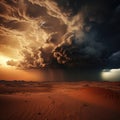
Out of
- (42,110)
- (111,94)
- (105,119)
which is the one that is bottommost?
(105,119)

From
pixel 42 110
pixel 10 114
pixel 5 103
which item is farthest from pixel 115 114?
pixel 5 103

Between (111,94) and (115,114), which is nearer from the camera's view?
(115,114)

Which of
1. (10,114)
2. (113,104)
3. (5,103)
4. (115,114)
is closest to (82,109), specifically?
(115,114)

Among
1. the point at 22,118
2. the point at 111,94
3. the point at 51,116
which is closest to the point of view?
the point at 22,118

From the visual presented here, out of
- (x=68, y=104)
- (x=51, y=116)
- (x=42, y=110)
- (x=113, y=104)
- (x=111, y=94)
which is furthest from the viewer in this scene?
(x=111, y=94)

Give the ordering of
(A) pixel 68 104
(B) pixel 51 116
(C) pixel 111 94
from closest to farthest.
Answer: (B) pixel 51 116 → (A) pixel 68 104 → (C) pixel 111 94

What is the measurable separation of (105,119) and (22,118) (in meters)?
5.66

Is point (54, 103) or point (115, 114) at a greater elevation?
point (54, 103)

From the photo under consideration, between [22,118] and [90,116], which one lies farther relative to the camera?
[90,116]

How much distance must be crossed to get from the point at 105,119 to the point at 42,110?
4.57m

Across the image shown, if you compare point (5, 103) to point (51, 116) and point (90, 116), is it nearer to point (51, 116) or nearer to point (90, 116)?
point (51, 116)

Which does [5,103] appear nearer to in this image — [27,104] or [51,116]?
[27,104]

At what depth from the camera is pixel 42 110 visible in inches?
374

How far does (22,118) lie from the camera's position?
26.6 feet
